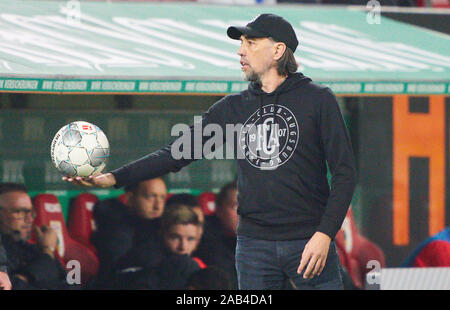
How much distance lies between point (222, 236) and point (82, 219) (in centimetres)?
134

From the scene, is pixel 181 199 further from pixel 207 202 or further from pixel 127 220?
pixel 127 220

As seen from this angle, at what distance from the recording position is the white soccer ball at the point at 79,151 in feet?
17.1

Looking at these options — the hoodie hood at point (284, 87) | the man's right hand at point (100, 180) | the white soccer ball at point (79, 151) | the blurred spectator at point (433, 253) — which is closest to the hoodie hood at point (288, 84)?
the hoodie hood at point (284, 87)

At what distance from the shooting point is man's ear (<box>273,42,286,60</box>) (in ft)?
15.5

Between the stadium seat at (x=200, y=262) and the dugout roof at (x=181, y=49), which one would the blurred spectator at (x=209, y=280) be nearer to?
the stadium seat at (x=200, y=262)

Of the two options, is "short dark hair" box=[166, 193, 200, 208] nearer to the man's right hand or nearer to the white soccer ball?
the white soccer ball

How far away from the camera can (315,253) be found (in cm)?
435

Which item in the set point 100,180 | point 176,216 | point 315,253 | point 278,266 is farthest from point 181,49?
point 315,253

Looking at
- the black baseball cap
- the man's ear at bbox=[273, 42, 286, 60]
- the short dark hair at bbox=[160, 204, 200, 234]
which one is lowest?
the short dark hair at bbox=[160, 204, 200, 234]

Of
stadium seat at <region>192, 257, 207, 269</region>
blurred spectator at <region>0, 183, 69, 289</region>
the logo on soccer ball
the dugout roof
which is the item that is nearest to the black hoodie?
the logo on soccer ball

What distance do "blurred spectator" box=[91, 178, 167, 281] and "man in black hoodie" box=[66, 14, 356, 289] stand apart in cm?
384

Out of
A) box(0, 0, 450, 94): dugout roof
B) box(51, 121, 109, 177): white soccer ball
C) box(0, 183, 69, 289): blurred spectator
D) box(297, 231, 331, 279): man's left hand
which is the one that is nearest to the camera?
box(297, 231, 331, 279): man's left hand
